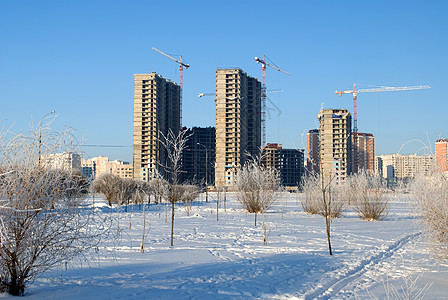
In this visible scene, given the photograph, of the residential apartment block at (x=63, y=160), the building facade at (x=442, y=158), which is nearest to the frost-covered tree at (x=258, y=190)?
the building facade at (x=442, y=158)

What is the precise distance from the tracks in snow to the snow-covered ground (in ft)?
0.06

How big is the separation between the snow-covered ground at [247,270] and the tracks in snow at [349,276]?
0.8 inches

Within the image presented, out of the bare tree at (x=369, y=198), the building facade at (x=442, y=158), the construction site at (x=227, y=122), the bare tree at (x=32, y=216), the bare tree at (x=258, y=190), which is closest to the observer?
the bare tree at (x=32, y=216)

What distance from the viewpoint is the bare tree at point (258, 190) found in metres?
24.4

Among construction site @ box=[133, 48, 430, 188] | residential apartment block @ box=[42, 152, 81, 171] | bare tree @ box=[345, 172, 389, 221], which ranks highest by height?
construction site @ box=[133, 48, 430, 188]

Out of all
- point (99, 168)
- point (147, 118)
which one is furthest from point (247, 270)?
point (147, 118)

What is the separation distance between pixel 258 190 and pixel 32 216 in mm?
18801

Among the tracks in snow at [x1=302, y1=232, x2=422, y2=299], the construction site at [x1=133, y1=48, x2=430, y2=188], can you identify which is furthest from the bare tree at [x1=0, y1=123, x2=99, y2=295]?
the construction site at [x1=133, y1=48, x2=430, y2=188]

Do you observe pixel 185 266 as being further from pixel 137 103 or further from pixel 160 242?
pixel 137 103

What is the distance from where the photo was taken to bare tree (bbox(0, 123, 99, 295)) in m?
6.13

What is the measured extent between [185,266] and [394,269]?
4.98 m

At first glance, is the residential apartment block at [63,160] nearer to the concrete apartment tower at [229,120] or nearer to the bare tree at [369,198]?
the bare tree at [369,198]

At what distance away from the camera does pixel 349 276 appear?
8.73 m

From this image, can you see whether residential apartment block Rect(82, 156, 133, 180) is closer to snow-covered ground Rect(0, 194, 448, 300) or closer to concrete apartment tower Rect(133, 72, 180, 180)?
snow-covered ground Rect(0, 194, 448, 300)
